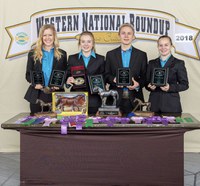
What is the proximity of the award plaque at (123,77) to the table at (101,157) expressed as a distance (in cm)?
63

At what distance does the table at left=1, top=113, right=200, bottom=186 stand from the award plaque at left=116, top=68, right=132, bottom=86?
630 mm

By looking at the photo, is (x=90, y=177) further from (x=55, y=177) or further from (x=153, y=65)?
(x=153, y=65)

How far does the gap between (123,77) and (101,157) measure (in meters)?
0.85

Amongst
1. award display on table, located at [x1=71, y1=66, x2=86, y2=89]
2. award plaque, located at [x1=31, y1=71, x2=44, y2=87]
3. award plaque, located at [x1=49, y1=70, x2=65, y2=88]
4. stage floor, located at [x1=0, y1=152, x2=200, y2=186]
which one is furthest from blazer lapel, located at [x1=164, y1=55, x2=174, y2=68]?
award plaque, located at [x1=31, y1=71, x2=44, y2=87]

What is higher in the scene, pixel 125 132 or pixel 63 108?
pixel 63 108

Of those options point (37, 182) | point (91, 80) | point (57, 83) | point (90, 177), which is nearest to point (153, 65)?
point (91, 80)

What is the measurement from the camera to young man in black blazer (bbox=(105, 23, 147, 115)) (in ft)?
11.9

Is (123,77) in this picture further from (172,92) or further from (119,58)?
(172,92)

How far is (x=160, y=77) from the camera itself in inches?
126

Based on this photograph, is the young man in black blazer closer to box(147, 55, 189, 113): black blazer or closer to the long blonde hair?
box(147, 55, 189, 113): black blazer

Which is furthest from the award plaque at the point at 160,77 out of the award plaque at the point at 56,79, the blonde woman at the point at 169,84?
the award plaque at the point at 56,79

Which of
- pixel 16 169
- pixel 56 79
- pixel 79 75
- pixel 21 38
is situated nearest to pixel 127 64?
pixel 79 75

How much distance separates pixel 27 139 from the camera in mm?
2852

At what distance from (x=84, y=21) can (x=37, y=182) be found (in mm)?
2352
